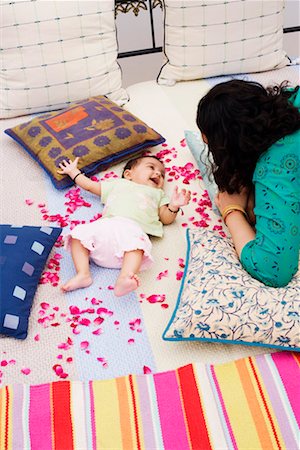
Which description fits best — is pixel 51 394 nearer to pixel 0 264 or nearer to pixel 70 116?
pixel 0 264

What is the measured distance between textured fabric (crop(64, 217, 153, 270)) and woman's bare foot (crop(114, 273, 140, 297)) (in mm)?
100

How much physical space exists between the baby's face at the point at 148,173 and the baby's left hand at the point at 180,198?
0.17 meters

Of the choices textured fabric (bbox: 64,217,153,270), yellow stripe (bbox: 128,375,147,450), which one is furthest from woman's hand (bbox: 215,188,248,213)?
yellow stripe (bbox: 128,375,147,450)

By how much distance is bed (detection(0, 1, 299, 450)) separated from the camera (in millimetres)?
1224

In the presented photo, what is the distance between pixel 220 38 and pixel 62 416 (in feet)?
5.78

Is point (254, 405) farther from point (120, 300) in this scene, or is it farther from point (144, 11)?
point (144, 11)

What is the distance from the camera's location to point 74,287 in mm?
1490

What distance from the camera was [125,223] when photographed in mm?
1600

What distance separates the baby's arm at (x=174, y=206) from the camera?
1.65m

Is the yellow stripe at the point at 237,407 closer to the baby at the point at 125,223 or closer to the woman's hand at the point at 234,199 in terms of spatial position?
the baby at the point at 125,223

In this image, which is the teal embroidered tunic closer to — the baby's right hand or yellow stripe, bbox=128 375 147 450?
yellow stripe, bbox=128 375 147 450

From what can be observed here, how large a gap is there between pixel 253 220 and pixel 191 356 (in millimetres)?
518

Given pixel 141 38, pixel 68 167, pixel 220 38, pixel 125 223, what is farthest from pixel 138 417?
pixel 141 38

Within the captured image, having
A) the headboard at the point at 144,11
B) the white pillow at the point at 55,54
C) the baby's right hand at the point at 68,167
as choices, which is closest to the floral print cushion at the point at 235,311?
the baby's right hand at the point at 68,167
